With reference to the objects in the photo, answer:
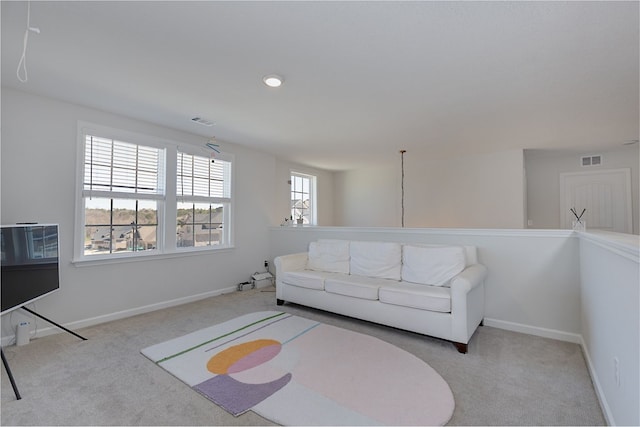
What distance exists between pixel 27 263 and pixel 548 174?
310 inches

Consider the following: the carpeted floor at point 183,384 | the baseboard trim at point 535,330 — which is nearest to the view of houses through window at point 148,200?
the carpeted floor at point 183,384

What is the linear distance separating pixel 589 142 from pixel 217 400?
245 inches

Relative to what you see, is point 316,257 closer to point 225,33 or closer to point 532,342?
point 532,342

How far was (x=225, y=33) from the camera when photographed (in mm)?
1976

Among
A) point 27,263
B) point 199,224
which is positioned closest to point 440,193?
point 199,224

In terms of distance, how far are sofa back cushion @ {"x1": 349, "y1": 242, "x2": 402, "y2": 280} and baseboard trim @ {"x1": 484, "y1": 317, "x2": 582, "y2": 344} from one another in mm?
1158

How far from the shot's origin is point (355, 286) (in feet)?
10.8

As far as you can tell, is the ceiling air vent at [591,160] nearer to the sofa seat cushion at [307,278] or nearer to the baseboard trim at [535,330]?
the baseboard trim at [535,330]

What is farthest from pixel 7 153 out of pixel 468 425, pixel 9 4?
pixel 468 425

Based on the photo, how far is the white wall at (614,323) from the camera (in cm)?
132

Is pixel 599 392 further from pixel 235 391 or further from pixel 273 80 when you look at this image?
pixel 273 80

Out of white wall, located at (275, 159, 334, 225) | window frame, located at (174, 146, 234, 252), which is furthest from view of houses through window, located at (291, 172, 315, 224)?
window frame, located at (174, 146, 234, 252)

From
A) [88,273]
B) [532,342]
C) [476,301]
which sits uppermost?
[88,273]

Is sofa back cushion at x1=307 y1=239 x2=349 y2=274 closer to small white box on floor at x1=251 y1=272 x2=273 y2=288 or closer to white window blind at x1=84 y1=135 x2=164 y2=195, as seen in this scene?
small white box on floor at x1=251 y1=272 x2=273 y2=288
